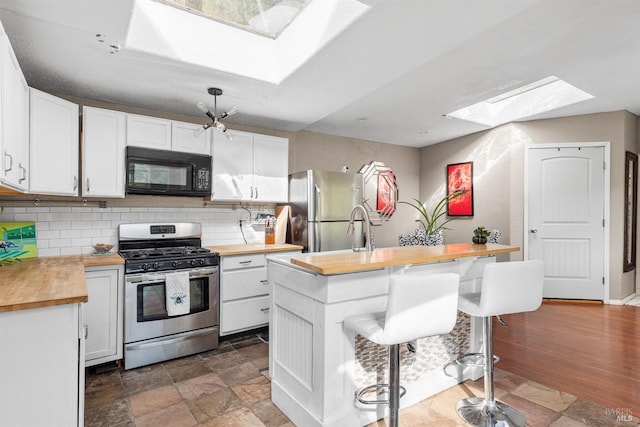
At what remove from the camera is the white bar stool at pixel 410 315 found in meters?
1.60

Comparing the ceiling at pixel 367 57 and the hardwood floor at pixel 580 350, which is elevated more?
the ceiling at pixel 367 57

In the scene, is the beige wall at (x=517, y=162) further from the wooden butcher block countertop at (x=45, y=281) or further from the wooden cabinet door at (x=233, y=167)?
the wooden butcher block countertop at (x=45, y=281)

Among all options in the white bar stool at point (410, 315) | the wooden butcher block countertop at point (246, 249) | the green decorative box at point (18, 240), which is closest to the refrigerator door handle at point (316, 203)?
the wooden butcher block countertop at point (246, 249)

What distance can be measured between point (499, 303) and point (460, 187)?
12.4 ft

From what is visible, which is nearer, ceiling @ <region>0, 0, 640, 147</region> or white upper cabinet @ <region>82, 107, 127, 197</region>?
ceiling @ <region>0, 0, 640, 147</region>

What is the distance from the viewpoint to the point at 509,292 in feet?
6.56

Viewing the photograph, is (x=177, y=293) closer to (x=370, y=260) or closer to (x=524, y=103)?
(x=370, y=260)

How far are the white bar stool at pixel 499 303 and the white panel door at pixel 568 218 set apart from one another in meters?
3.15

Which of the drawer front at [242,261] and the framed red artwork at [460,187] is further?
the framed red artwork at [460,187]

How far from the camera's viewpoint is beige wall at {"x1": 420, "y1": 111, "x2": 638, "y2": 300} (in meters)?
4.41

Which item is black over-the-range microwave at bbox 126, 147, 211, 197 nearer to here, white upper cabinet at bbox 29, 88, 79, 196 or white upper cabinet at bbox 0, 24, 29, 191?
white upper cabinet at bbox 29, 88, 79, 196

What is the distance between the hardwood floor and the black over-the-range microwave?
10.6 ft

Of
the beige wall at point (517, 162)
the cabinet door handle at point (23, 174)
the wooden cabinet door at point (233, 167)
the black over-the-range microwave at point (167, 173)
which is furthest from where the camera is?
the beige wall at point (517, 162)

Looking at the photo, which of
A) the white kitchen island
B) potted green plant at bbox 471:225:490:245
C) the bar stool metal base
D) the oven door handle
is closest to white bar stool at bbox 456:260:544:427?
the bar stool metal base
